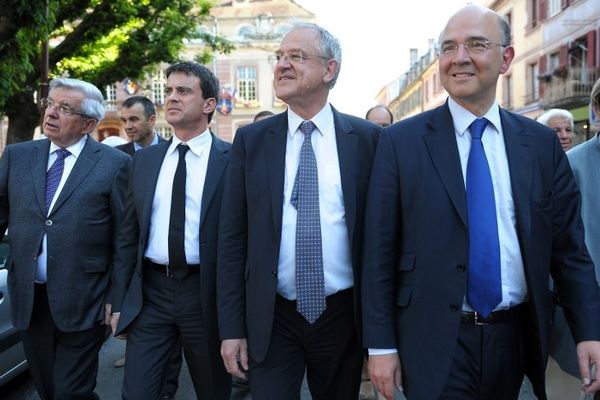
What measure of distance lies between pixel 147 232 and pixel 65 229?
1.63 ft

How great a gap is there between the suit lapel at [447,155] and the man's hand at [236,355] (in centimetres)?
121

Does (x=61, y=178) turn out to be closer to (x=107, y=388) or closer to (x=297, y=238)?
(x=297, y=238)

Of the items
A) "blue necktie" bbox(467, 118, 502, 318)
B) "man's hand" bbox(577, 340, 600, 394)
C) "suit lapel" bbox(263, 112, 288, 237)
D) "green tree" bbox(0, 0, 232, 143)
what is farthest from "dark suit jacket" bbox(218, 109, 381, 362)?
"green tree" bbox(0, 0, 232, 143)

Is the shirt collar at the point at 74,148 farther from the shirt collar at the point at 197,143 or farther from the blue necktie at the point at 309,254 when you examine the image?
the blue necktie at the point at 309,254

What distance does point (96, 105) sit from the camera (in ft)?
12.0

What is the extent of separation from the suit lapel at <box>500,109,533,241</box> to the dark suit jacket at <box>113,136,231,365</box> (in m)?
1.60

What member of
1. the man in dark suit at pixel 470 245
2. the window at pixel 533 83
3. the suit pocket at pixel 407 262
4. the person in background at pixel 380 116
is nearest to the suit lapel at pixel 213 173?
the man in dark suit at pixel 470 245

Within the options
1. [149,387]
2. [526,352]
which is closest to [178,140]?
[149,387]

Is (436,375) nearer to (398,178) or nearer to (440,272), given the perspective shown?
(440,272)

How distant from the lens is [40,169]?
3.44 m

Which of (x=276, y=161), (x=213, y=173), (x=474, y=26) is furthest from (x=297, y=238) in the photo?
(x=474, y=26)

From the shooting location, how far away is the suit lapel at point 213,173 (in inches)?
128

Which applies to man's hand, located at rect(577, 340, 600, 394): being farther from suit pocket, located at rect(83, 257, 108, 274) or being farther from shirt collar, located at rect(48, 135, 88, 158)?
shirt collar, located at rect(48, 135, 88, 158)

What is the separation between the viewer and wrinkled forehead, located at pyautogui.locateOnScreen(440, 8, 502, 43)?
238 centimetres
